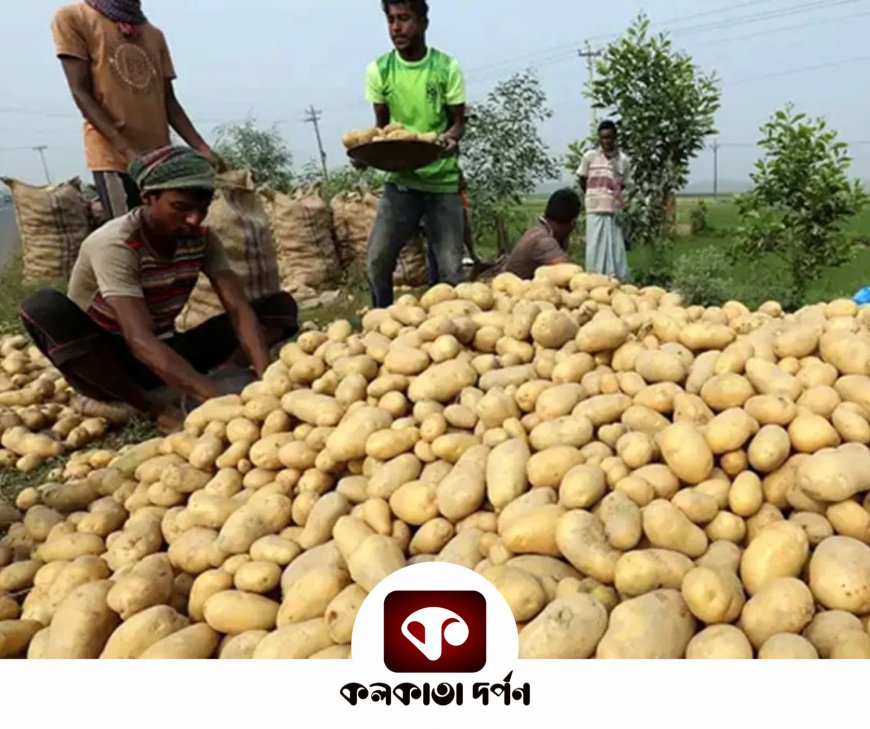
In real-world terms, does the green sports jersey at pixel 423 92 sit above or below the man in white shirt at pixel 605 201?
above

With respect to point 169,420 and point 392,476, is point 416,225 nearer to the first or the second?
point 169,420

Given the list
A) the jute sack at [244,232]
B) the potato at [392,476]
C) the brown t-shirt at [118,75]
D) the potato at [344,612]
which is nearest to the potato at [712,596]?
the potato at [344,612]

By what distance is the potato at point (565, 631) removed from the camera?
4.38ft

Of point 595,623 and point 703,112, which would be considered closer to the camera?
point 595,623

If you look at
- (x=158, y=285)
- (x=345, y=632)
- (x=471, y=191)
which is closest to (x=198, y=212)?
(x=158, y=285)

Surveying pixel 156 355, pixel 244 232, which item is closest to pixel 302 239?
pixel 244 232

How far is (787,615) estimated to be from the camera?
1.35m

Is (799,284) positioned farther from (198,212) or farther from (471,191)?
(198,212)

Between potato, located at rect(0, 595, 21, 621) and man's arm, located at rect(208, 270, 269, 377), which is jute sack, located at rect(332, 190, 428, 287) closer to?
man's arm, located at rect(208, 270, 269, 377)

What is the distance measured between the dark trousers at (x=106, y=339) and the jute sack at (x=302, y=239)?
356cm

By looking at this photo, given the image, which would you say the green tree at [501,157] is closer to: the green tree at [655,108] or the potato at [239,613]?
the green tree at [655,108]

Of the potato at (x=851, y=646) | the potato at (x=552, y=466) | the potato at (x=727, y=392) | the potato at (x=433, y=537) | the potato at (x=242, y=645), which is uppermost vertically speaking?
the potato at (x=727, y=392)

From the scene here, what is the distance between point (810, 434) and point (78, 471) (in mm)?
2314

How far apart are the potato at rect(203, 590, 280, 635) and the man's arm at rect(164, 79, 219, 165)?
2.73 metres
